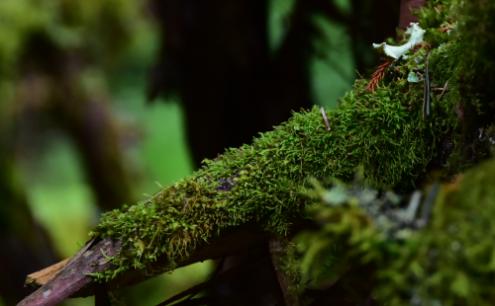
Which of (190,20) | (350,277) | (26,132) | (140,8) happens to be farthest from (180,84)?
(26,132)

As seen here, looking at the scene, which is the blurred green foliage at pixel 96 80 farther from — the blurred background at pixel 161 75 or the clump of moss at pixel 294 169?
the clump of moss at pixel 294 169

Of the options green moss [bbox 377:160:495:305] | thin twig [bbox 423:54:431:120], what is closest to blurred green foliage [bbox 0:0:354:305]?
thin twig [bbox 423:54:431:120]

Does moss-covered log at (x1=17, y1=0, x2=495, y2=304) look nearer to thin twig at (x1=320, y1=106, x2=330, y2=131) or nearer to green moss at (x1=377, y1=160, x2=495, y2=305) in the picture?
thin twig at (x1=320, y1=106, x2=330, y2=131)

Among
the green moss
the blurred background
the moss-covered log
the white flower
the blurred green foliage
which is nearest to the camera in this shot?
the green moss

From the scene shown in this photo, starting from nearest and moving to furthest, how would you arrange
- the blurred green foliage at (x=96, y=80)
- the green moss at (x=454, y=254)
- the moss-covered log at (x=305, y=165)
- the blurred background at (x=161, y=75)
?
1. the green moss at (x=454, y=254)
2. the moss-covered log at (x=305, y=165)
3. the blurred background at (x=161, y=75)
4. the blurred green foliage at (x=96, y=80)

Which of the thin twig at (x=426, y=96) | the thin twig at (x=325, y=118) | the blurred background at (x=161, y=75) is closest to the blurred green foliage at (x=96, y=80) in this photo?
the blurred background at (x=161, y=75)

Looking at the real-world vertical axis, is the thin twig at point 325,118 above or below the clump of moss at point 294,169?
above

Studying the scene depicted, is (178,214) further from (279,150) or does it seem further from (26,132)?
(26,132)

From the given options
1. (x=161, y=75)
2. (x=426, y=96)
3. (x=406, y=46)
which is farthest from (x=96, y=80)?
(x=426, y=96)
